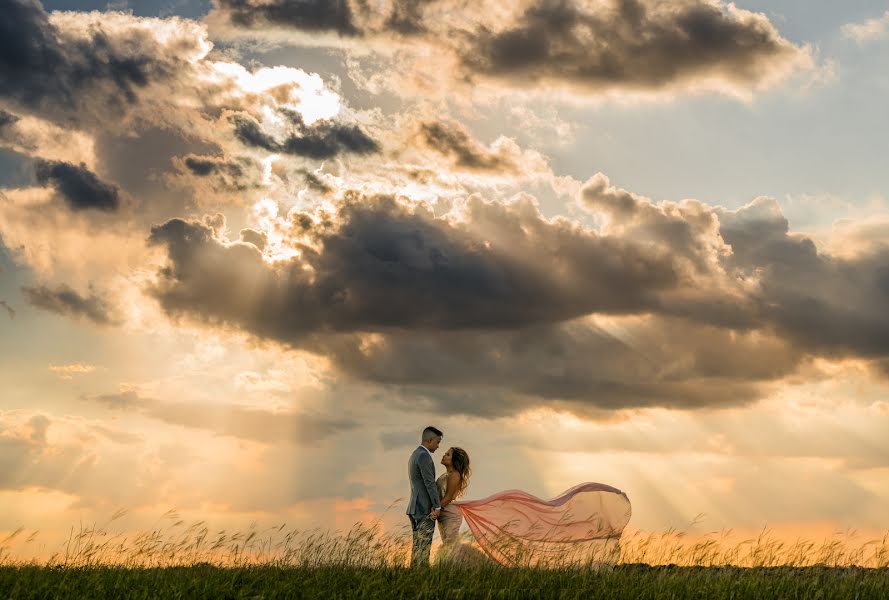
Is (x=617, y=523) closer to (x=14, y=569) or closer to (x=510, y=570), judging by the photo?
(x=510, y=570)

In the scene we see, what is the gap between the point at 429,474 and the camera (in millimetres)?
19844

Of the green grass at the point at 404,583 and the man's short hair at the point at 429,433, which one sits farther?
the man's short hair at the point at 429,433

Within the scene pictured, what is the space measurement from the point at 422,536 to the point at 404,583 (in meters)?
3.03

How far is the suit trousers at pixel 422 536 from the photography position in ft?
64.0

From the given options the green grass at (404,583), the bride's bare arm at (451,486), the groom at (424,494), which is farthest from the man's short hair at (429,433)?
the green grass at (404,583)

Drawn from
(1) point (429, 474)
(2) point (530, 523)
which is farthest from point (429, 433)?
(2) point (530, 523)

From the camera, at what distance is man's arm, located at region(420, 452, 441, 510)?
1980 centimetres

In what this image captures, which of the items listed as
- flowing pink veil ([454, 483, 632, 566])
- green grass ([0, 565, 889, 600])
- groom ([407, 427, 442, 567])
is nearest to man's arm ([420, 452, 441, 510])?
groom ([407, 427, 442, 567])

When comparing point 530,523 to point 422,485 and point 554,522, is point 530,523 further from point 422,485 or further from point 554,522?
point 422,485

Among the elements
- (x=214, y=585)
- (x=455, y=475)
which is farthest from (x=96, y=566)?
(x=455, y=475)

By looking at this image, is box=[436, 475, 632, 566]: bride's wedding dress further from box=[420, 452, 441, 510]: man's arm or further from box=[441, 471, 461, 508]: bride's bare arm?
box=[420, 452, 441, 510]: man's arm

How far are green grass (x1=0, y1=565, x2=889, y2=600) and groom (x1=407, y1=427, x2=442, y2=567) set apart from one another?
5.64ft

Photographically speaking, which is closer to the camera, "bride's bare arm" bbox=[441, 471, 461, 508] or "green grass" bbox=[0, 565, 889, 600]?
"green grass" bbox=[0, 565, 889, 600]

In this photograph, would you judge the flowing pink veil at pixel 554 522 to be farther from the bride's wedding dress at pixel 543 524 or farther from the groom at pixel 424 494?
the groom at pixel 424 494
